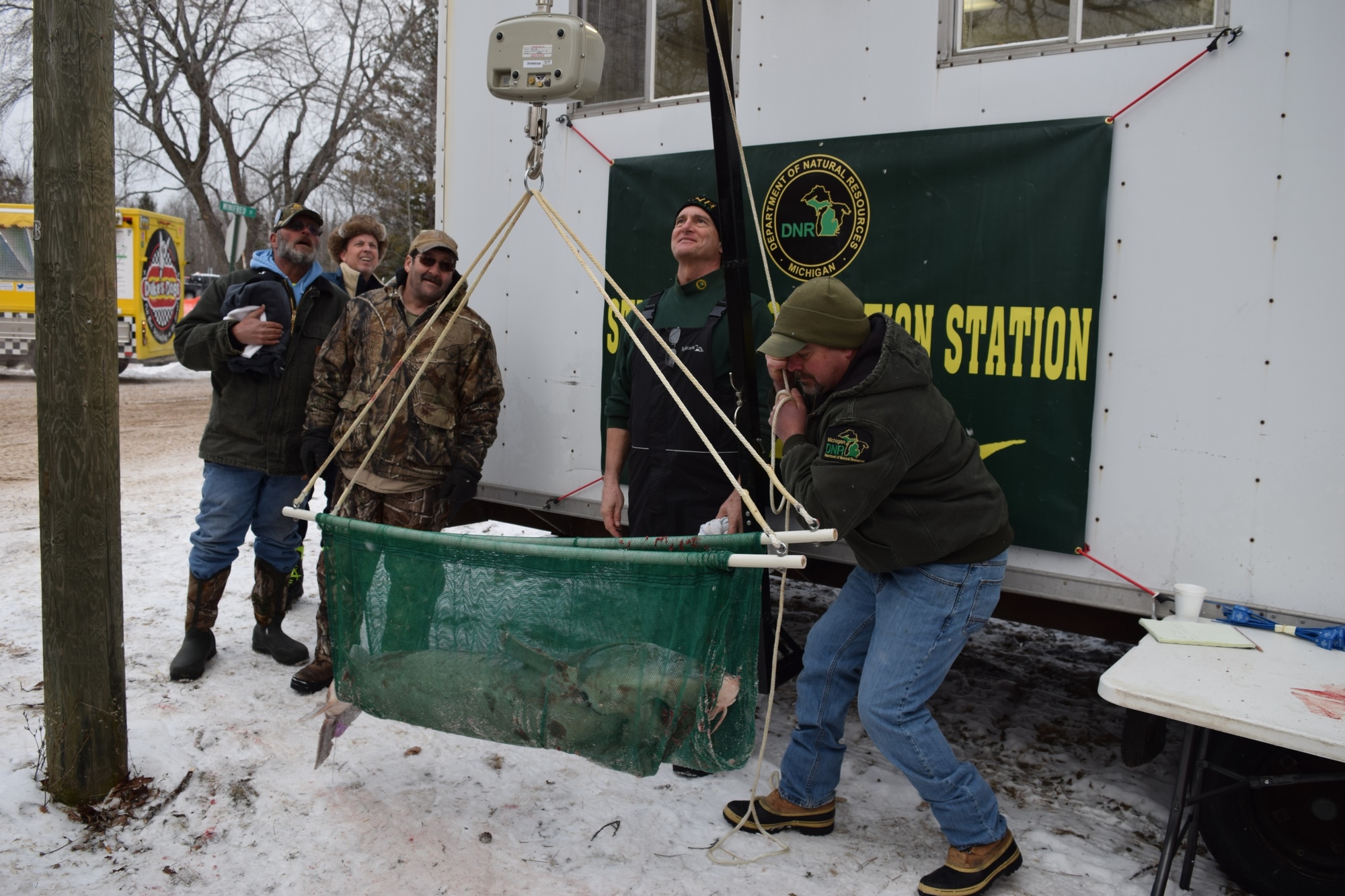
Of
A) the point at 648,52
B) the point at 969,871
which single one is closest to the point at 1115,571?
the point at 969,871

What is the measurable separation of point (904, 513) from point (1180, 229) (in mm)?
1213

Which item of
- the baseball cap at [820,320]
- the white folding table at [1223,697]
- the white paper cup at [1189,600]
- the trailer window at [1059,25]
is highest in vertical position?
the trailer window at [1059,25]

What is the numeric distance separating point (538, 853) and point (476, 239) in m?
2.60

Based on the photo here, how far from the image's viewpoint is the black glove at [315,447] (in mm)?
3869

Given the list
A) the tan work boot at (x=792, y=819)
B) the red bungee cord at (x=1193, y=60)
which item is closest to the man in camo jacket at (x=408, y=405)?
the tan work boot at (x=792, y=819)

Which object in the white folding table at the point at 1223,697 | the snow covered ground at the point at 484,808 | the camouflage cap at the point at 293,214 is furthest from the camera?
the camouflage cap at the point at 293,214

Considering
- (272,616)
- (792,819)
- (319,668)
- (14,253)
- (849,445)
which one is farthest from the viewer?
(14,253)

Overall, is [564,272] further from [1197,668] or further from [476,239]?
[1197,668]

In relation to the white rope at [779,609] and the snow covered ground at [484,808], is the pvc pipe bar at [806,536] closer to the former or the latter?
the white rope at [779,609]

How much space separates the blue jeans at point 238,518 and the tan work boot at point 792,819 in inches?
91.4

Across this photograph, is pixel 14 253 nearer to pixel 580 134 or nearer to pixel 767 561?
pixel 580 134

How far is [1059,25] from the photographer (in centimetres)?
303

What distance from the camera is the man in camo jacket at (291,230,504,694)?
3.80m

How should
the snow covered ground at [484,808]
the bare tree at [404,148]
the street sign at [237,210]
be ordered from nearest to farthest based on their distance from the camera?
the snow covered ground at [484,808]
the street sign at [237,210]
the bare tree at [404,148]
